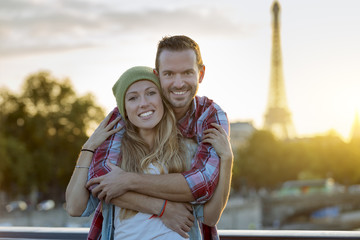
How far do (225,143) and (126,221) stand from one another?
1.43ft

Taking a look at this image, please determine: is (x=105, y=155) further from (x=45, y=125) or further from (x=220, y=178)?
(x=45, y=125)

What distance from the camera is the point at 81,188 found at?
76.7 inches

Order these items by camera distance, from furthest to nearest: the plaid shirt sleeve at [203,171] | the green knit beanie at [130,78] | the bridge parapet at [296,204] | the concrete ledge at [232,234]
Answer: the bridge parapet at [296,204] → the concrete ledge at [232,234] → the green knit beanie at [130,78] → the plaid shirt sleeve at [203,171]

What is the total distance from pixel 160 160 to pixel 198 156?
14 centimetres

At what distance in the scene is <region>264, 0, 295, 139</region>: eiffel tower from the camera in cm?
4059

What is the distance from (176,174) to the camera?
187 cm

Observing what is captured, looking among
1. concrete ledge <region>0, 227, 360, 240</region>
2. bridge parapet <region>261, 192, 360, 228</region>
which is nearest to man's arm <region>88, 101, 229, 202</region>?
concrete ledge <region>0, 227, 360, 240</region>

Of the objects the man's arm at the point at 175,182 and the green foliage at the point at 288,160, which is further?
the green foliage at the point at 288,160

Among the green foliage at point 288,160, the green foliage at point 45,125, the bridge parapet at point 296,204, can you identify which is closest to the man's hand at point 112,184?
the green foliage at point 45,125

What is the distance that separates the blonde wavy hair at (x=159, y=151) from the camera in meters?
1.92

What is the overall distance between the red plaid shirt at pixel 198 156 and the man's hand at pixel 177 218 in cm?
7

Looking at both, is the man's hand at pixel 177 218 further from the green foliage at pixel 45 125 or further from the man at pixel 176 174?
the green foliage at pixel 45 125

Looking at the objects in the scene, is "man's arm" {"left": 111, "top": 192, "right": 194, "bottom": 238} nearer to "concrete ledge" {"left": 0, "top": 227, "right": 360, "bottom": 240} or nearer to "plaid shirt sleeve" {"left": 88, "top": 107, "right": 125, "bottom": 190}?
"plaid shirt sleeve" {"left": 88, "top": 107, "right": 125, "bottom": 190}

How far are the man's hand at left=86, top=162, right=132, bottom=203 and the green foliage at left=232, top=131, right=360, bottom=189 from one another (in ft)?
103
